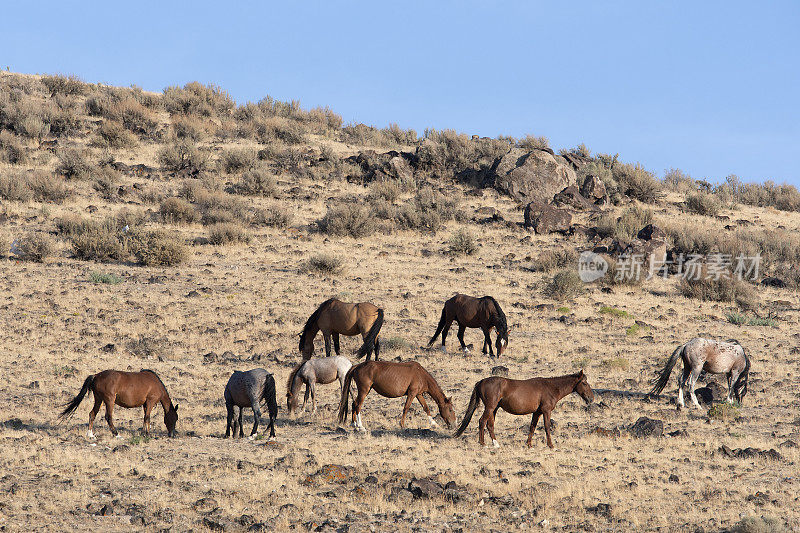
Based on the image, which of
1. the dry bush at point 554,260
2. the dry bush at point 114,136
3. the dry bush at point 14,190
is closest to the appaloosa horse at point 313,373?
the dry bush at point 554,260

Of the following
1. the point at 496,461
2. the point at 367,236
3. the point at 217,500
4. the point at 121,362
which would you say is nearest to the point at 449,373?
the point at 496,461

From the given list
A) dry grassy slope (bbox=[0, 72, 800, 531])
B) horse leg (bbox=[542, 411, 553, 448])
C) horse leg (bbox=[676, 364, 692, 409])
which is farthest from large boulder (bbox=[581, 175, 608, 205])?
horse leg (bbox=[542, 411, 553, 448])

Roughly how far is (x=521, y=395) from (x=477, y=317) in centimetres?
668

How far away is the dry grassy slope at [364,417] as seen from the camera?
905cm

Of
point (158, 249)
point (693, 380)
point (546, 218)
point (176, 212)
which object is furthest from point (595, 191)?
point (693, 380)

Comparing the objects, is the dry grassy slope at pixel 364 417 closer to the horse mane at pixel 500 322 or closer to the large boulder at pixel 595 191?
the horse mane at pixel 500 322

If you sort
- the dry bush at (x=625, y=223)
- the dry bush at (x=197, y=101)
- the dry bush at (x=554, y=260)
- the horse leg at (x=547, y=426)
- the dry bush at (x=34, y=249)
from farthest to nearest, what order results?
1. the dry bush at (x=197, y=101)
2. the dry bush at (x=625, y=223)
3. the dry bush at (x=554, y=260)
4. the dry bush at (x=34, y=249)
5. the horse leg at (x=547, y=426)

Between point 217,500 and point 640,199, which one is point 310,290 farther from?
point 640,199

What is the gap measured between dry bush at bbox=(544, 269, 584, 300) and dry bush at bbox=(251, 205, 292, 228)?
471 inches

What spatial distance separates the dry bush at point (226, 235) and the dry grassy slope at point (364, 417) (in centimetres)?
75

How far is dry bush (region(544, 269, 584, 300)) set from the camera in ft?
79.2

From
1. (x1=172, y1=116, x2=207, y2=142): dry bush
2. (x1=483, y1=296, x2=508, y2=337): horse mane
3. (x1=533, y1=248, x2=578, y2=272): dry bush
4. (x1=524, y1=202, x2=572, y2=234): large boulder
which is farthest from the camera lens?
(x1=172, y1=116, x2=207, y2=142): dry bush

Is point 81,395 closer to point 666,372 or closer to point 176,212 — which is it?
point 666,372

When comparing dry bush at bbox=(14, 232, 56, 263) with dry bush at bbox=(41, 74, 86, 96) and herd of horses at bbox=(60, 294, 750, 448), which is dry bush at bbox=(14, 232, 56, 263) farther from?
dry bush at bbox=(41, 74, 86, 96)
